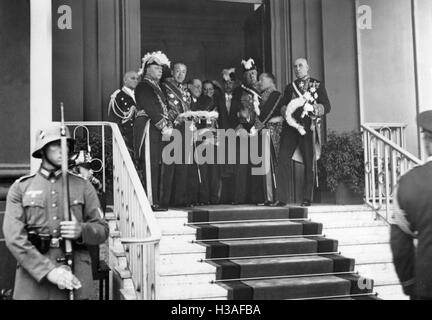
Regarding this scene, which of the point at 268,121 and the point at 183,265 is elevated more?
the point at 268,121

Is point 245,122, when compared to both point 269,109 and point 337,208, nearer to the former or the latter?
point 269,109

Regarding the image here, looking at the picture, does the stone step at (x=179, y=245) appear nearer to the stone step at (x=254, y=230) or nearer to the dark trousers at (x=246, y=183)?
the stone step at (x=254, y=230)

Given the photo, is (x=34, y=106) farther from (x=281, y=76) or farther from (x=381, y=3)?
(x=381, y=3)

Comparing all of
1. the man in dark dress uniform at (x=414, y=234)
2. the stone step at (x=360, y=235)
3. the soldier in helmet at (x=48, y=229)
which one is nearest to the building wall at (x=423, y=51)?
the stone step at (x=360, y=235)

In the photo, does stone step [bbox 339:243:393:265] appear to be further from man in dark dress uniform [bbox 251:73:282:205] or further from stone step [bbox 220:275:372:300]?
man in dark dress uniform [bbox 251:73:282:205]

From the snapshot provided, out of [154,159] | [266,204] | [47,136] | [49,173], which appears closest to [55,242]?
[49,173]

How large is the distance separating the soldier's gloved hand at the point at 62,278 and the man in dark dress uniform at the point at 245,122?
3272 millimetres

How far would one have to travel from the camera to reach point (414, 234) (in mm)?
2592

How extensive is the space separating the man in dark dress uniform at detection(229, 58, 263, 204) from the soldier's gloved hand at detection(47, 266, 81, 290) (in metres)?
3.27

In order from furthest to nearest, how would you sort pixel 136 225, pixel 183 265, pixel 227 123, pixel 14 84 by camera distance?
pixel 227 123, pixel 183 265, pixel 14 84, pixel 136 225

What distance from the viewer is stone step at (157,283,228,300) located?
154 inches

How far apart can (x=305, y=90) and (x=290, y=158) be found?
75 cm

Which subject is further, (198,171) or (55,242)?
(198,171)
